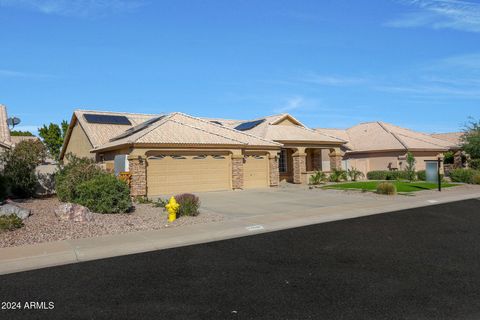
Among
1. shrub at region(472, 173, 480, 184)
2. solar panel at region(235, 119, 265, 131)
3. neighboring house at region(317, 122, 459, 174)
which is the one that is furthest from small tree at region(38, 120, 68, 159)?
shrub at region(472, 173, 480, 184)

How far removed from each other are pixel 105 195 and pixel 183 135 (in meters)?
10.2

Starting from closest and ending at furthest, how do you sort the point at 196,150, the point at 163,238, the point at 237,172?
the point at 163,238, the point at 196,150, the point at 237,172

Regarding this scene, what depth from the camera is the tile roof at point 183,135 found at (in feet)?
76.8

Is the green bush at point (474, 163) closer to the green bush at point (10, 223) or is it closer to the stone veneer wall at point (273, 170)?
the stone veneer wall at point (273, 170)

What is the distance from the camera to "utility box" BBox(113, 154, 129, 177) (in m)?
22.9

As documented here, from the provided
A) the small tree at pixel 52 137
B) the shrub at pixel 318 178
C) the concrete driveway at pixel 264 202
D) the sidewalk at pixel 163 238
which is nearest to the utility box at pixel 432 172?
the concrete driveway at pixel 264 202

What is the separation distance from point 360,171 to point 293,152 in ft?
25.6

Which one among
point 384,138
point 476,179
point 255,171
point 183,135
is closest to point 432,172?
point 476,179

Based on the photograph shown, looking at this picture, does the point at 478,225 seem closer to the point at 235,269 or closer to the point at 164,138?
→ the point at 235,269

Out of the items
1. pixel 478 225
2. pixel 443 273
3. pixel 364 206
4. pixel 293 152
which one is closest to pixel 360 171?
pixel 293 152

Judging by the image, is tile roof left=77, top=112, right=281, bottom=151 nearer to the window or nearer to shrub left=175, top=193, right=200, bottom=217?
the window

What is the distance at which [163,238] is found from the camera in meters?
11.3

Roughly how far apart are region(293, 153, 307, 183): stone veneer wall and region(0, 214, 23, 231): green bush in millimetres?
22350

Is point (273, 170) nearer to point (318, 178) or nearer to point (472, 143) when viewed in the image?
point (318, 178)
